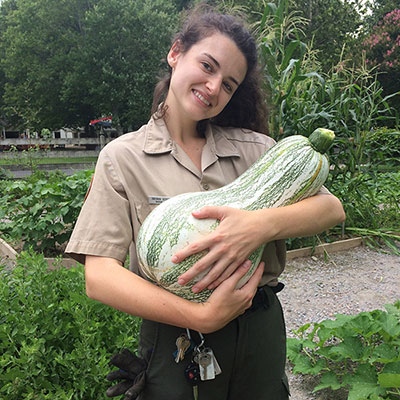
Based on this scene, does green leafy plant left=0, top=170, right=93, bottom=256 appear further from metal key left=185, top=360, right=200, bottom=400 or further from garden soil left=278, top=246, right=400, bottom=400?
metal key left=185, top=360, right=200, bottom=400

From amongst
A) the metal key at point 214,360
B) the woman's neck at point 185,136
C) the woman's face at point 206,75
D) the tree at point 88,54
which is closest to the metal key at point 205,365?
the metal key at point 214,360

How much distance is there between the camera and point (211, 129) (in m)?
1.31

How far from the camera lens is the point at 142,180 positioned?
107cm

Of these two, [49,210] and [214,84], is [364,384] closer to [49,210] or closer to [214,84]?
[214,84]

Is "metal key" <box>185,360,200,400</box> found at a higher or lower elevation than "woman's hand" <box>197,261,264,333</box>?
lower

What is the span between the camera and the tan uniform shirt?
100 cm

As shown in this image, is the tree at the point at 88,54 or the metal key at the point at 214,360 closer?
the metal key at the point at 214,360

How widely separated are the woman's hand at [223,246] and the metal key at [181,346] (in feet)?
0.60

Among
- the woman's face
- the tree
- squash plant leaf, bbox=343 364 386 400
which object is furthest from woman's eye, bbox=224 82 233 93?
the tree

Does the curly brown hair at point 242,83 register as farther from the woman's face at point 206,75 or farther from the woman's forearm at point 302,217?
the woman's forearm at point 302,217

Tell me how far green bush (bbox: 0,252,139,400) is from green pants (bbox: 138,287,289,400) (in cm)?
46

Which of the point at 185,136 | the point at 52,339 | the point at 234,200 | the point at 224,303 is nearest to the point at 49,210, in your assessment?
the point at 52,339

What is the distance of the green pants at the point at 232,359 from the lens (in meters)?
1.06

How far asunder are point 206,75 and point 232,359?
0.86 m
